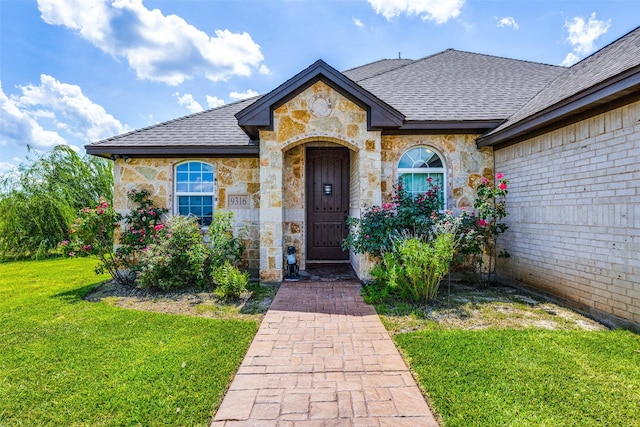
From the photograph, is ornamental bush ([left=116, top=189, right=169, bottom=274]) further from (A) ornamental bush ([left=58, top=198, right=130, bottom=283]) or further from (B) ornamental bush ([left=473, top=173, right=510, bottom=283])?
(B) ornamental bush ([left=473, top=173, right=510, bottom=283])

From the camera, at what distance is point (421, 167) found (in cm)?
726

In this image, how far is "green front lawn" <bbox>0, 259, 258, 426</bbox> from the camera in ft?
8.47

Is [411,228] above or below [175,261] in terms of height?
above

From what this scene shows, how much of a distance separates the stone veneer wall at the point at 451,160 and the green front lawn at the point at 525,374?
11.4 ft

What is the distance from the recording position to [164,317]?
486 cm

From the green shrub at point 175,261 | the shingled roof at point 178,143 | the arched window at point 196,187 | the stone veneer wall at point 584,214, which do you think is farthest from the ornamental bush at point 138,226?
the stone veneer wall at point 584,214

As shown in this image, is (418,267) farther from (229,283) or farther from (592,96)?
(592,96)

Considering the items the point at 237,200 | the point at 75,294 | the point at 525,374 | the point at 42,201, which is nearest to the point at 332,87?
the point at 237,200

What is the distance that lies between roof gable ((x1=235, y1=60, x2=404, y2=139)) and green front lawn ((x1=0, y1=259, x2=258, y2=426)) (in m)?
3.96

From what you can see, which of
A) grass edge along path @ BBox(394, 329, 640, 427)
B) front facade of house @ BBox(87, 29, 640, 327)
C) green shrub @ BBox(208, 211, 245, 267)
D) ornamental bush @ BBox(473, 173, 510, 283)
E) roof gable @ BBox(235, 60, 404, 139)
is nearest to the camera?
grass edge along path @ BBox(394, 329, 640, 427)

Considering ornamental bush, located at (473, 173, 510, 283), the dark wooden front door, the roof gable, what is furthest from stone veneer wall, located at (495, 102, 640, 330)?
the dark wooden front door

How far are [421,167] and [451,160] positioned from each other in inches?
26.2

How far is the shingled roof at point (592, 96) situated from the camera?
13.4ft

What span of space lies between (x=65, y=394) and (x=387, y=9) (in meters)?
10.1
